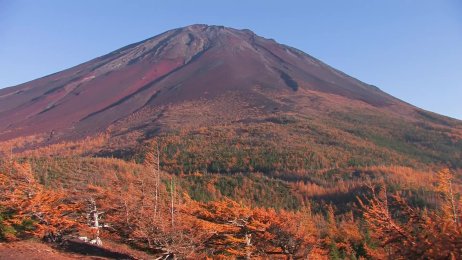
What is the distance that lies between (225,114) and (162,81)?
2011 centimetres

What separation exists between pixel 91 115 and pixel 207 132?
22016 millimetres

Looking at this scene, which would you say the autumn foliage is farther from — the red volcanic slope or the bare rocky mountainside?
the red volcanic slope

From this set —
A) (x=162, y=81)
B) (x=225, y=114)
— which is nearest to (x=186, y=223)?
(x=225, y=114)

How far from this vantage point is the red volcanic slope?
6075 cm

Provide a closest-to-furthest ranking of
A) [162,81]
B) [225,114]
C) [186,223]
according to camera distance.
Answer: [186,223] → [225,114] → [162,81]

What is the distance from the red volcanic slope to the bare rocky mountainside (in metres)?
0.24

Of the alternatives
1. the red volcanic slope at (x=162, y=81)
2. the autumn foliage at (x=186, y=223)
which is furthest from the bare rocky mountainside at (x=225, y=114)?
the autumn foliage at (x=186, y=223)

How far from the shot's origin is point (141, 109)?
194 feet

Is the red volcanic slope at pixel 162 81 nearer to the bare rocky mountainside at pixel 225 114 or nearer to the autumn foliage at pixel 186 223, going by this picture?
the bare rocky mountainside at pixel 225 114

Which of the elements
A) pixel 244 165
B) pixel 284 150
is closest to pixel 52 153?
pixel 244 165

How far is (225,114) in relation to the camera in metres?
53.4

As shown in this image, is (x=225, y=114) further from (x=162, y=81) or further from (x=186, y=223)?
(x=186, y=223)

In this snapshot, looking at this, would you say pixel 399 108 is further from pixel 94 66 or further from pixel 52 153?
pixel 94 66

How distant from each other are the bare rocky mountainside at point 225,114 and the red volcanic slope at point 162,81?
0.24m
